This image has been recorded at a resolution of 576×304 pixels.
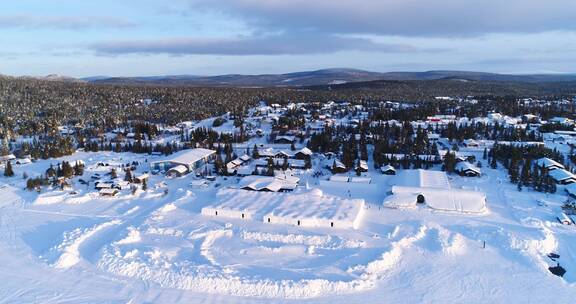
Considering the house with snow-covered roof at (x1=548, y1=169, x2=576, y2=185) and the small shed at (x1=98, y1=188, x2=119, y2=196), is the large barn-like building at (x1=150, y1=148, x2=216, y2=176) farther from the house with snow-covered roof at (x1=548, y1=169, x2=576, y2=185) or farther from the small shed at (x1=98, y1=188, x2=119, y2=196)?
the house with snow-covered roof at (x1=548, y1=169, x2=576, y2=185)

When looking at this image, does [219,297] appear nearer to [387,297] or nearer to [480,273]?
[387,297]

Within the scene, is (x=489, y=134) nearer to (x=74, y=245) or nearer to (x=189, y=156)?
(x=189, y=156)

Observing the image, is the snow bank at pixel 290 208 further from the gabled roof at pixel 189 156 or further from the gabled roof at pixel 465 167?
the gabled roof at pixel 465 167

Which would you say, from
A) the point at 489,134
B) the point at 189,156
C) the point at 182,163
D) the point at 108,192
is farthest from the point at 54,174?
the point at 489,134

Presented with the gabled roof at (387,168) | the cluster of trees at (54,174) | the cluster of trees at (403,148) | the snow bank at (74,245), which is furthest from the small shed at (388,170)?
the cluster of trees at (54,174)

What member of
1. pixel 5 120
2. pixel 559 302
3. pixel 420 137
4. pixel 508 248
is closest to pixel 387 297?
pixel 559 302

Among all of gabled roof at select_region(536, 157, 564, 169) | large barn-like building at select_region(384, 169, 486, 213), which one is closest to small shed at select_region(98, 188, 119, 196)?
large barn-like building at select_region(384, 169, 486, 213)
